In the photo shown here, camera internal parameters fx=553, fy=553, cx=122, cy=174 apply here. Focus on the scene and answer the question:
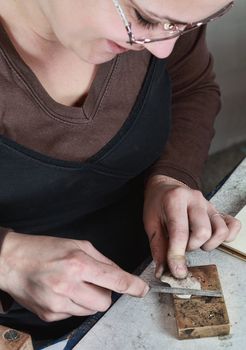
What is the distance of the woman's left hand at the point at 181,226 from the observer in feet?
2.45

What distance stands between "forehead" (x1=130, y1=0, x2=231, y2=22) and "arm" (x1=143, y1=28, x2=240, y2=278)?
30 centimetres

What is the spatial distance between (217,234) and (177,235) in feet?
0.18

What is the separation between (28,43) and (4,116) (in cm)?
12

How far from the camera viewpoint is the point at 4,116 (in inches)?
30.5

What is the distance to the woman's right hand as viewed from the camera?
0.67 metres

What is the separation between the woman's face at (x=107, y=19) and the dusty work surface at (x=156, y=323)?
0.31 metres

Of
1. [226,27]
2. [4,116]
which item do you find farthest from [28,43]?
[226,27]

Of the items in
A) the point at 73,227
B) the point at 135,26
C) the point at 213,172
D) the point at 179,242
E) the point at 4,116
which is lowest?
the point at 213,172

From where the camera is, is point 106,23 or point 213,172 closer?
point 106,23

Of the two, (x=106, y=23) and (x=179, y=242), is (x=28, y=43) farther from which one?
(x=179, y=242)

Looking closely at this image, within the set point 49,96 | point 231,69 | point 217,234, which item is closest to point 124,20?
point 49,96

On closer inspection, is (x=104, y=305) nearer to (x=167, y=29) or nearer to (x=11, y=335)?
(x=11, y=335)

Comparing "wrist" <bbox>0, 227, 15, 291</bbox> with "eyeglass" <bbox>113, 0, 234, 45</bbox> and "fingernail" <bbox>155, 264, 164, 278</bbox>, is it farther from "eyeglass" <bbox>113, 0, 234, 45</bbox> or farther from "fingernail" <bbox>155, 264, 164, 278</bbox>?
"eyeglass" <bbox>113, 0, 234, 45</bbox>

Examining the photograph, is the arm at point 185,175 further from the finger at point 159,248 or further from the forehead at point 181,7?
the forehead at point 181,7
